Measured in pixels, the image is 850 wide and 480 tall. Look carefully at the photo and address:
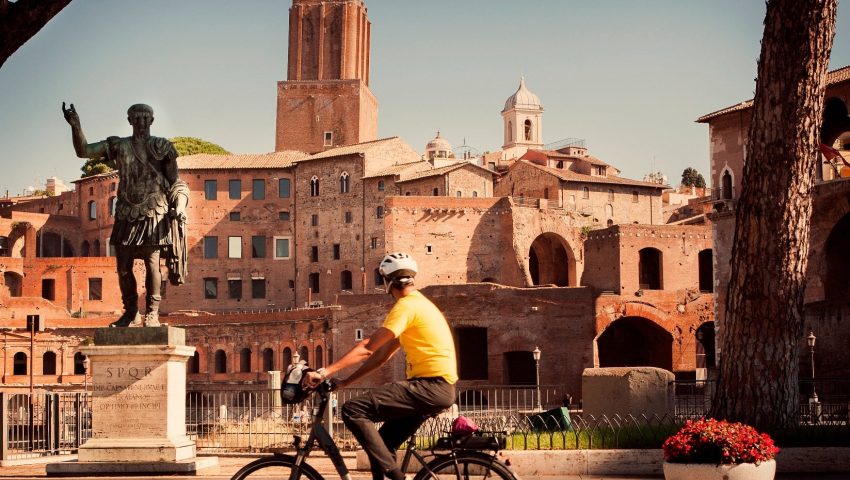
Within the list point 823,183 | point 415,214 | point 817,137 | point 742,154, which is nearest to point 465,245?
point 415,214

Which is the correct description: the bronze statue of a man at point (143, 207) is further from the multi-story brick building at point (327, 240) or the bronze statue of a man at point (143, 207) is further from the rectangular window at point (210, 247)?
the rectangular window at point (210, 247)

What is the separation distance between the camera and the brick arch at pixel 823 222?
34438mm

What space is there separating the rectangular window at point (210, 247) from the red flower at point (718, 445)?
2347 inches

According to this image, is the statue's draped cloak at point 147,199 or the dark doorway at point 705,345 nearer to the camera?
the statue's draped cloak at point 147,199

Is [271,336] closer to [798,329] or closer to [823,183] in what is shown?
[823,183]

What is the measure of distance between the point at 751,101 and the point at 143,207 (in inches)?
1226

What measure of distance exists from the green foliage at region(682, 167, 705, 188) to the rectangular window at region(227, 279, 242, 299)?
172 ft

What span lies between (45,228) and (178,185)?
65174mm

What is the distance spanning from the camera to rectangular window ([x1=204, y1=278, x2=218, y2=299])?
67.5 metres

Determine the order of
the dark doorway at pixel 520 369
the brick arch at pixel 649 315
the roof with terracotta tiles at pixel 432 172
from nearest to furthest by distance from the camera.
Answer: the brick arch at pixel 649 315
the dark doorway at pixel 520 369
the roof with terracotta tiles at pixel 432 172

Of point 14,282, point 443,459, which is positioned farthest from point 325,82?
point 443,459

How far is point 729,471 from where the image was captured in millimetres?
9430

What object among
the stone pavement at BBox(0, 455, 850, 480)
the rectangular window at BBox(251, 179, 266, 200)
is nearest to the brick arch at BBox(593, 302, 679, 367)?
the rectangular window at BBox(251, 179, 266, 200)

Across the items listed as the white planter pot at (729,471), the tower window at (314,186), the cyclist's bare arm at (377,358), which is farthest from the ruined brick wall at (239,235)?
the cyclist's bare arm at (377,358)
